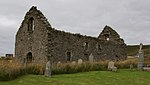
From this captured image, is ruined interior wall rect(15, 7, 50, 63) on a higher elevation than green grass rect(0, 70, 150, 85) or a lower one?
higher

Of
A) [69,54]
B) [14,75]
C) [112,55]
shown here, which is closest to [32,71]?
[14,75]

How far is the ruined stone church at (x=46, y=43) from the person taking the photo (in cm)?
3203

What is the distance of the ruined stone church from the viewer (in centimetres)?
3203

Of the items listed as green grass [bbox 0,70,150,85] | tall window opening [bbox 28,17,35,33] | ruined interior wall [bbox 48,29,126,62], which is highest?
tall window opening [bbox 28,17,35,33]

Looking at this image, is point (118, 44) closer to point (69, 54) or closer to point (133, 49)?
point (69, 54)

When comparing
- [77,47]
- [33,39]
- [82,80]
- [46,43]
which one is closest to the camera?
[82,80]

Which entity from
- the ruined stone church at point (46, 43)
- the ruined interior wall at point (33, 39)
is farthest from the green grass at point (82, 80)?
the ruined interior wall at point (33, 39)

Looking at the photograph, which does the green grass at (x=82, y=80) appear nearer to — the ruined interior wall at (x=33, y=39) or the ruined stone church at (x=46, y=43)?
the ruined stone church at (x=46, y=43)

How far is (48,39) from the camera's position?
31.7 m

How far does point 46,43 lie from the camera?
31828mm

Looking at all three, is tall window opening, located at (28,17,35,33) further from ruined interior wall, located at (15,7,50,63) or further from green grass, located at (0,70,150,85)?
green grass, located at (0,70,150,85)

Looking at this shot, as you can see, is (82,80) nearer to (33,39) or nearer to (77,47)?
(33,39)

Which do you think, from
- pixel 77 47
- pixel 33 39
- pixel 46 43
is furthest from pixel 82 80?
pixel 77 47

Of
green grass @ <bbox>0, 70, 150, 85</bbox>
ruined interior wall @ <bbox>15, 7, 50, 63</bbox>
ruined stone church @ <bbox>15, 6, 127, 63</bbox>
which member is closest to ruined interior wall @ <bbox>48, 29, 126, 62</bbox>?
ruined stone church @ <bbox>15, 6, 127, 63</bbox>
